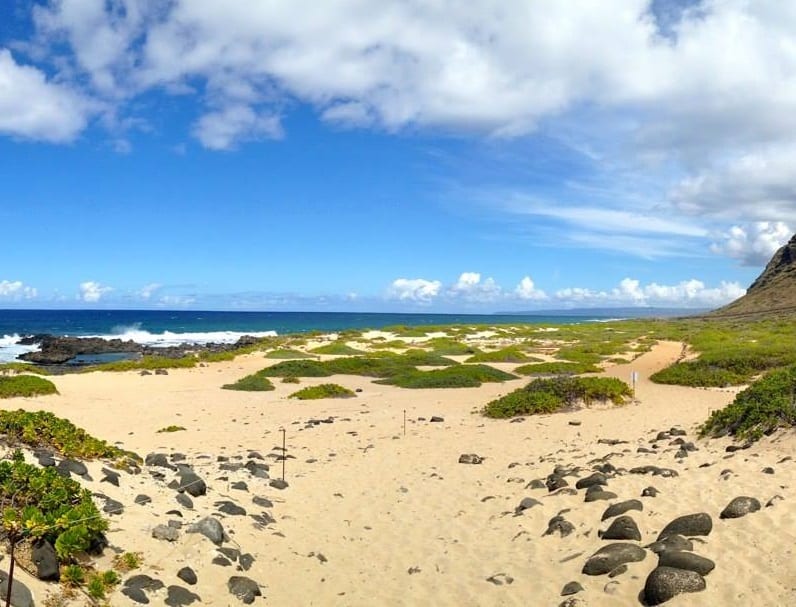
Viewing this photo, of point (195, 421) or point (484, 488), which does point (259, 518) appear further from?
point (195, 421)

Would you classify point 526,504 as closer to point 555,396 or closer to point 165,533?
point 165,533

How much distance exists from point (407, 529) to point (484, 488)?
295 centimetres

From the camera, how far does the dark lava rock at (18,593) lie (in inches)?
247

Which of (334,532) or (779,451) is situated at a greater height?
(779,451)

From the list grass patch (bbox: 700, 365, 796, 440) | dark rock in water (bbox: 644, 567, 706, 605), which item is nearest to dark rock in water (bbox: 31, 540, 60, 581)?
dark rock in water (bbox: 644, 567, 706, 605)

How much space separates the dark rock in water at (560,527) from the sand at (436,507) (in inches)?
5.4

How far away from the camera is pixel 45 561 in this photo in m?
7.14

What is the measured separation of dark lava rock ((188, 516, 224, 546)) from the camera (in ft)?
31.0

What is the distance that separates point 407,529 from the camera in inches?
448

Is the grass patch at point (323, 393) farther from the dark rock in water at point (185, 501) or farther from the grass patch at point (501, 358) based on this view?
the dark rock in water at point (185, 501)

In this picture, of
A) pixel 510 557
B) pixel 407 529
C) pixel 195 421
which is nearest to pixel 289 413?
pixel 195 421

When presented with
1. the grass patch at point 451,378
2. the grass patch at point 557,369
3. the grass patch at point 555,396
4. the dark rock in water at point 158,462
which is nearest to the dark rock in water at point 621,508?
the dark rock in water at point 158,462

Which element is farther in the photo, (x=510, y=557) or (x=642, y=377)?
(x=642, y=377)

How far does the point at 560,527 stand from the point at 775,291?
138m
